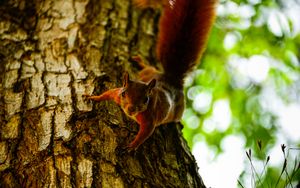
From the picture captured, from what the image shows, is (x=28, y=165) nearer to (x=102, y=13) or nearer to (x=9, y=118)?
(x=9, y=118)

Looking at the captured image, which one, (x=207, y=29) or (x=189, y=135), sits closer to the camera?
(x=207, y=29)

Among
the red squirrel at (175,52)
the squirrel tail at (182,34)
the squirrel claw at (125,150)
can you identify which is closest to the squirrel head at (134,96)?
the red squirrel at (175,52)

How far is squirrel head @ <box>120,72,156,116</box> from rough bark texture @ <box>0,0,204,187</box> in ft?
0.15

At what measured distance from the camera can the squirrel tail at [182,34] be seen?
2162 millimetres

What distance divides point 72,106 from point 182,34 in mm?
850

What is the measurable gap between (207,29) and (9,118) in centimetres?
115

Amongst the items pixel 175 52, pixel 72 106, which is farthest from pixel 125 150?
pixel 175 52

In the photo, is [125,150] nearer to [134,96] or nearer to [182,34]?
[134,96]

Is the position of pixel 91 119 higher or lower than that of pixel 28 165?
higher

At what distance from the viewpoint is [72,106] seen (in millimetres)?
1654

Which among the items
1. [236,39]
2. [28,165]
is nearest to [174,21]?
[28,165]

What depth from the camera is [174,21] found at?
7.23 feet

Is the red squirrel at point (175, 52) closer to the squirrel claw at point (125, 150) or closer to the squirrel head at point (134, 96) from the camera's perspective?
the squirrel head at point (134, 96)

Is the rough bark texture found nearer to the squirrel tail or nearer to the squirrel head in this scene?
the squirrel head
